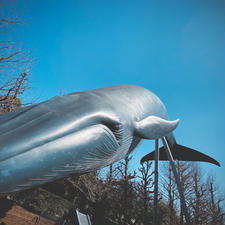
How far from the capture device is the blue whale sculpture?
3.60 feet

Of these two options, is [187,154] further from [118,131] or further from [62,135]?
[62,135]

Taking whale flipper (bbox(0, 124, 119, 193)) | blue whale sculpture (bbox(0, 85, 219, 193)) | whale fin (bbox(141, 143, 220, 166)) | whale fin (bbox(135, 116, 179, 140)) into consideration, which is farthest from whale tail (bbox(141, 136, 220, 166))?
whale flipper (bbox(0, 124, 119, 193))

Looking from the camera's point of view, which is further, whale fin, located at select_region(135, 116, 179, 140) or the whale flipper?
whale fin, located at select_region(135, 116, 179, 140)

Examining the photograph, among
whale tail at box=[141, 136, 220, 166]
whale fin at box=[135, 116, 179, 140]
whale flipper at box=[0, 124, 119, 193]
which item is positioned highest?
whale tail at box=[141, 136, 220, 166]

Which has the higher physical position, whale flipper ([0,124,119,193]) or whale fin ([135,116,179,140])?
whale fin ([135,116,179,140])

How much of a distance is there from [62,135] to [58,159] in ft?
0.59

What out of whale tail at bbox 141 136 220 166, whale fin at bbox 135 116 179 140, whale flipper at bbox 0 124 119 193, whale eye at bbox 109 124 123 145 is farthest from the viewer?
whale tail at bbox 141 136 220 166

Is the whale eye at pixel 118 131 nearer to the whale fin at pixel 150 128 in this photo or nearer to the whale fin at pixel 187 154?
the whale fin at pixel 150 128

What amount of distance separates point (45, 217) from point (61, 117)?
12983 millimetres

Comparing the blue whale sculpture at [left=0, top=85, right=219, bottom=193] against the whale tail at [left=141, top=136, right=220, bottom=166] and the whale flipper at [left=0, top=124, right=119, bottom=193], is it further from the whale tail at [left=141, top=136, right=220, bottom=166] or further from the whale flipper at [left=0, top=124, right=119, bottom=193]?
the whale tail at [left=141, top=136, right=220, bottom=166]

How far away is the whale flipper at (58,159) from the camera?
41.9 inches

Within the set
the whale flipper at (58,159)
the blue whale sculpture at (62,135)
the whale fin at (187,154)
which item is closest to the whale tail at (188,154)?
the whale fin at (187,154)

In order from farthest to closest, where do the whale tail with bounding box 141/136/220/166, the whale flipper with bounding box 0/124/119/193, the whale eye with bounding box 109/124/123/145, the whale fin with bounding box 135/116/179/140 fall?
the whale tail with bounding box 141/136/220/166 → the whale fin with bounding box 135/116/179/140 → the whale eye with bounding box 109/124/123/145 → the whale flipper with bounding box 0/124/119/193

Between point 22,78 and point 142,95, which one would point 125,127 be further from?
point 22,78
